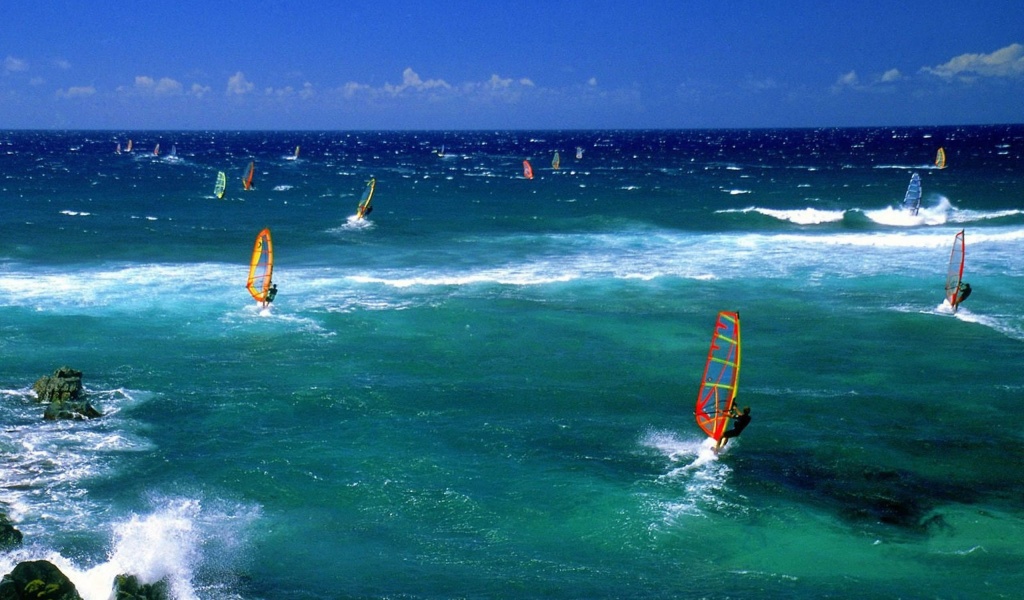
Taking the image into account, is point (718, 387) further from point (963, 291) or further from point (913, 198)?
point (913, 198)

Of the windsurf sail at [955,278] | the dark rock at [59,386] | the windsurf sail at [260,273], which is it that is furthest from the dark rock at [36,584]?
the windsurf sail at [955,278]

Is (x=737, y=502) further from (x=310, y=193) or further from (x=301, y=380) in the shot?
(x=310, y=193)

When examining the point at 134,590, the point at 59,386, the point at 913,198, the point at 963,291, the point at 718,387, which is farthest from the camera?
the point at 913,198

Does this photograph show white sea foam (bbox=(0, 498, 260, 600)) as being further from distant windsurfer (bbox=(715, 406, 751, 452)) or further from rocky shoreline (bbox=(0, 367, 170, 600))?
distant windsurfer (bbox=(715, 406, 751, 452))

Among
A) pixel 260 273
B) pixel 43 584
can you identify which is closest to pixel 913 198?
pixel 260 273

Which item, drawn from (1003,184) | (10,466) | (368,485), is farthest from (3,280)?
(1003,184)

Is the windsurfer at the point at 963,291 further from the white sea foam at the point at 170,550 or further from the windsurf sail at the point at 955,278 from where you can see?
the white sea foam at the point at 170,550
